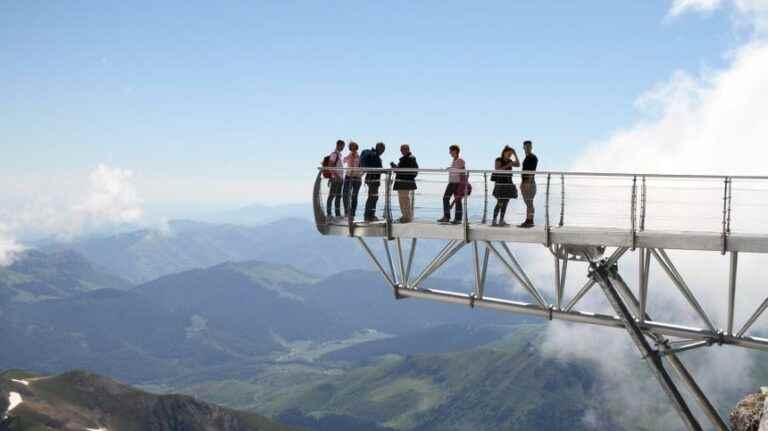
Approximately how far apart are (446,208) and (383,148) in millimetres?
3344

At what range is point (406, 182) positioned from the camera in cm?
2673

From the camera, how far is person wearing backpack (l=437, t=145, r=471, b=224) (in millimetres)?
25578

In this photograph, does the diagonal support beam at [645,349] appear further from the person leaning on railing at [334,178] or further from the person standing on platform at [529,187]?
the person leaning on railing at [334,178]

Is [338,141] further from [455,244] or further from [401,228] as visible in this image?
[455,244]

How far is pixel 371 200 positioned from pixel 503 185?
5502 mm

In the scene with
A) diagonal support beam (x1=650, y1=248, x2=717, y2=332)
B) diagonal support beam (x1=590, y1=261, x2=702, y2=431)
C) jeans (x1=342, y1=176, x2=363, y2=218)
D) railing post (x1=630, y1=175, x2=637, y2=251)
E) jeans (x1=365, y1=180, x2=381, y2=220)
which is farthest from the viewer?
jeans (x1=342, y1=176, x2=363, y2=218)

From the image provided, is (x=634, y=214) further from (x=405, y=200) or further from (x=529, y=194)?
(x=405, y=200)

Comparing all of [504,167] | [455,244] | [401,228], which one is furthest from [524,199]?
[401,228]

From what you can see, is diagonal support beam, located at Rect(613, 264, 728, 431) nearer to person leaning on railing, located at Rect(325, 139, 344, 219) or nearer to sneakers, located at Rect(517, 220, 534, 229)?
sneakers, located at Rect(517, 220, 534, 229)

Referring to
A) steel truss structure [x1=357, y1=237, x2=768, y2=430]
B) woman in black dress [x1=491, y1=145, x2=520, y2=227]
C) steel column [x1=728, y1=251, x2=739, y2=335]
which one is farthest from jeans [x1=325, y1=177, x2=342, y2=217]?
steel column [x1=728, y1=251, x2=739, y2=335]

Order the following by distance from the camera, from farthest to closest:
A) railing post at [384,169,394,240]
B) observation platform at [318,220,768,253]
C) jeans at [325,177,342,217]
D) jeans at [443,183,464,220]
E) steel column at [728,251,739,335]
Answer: jeans at [325,177,342,217] < jeans at [443,183,464,220] < railing post at [384,169,394,240] < observation platform at [318,220,768,253] < steel column at [728,251,739,335]

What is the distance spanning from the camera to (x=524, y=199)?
24.6 meters

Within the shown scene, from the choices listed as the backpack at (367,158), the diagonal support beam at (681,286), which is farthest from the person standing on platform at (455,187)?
the diagonal support beam at (681,286)

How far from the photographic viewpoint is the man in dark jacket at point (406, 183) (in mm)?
26781
